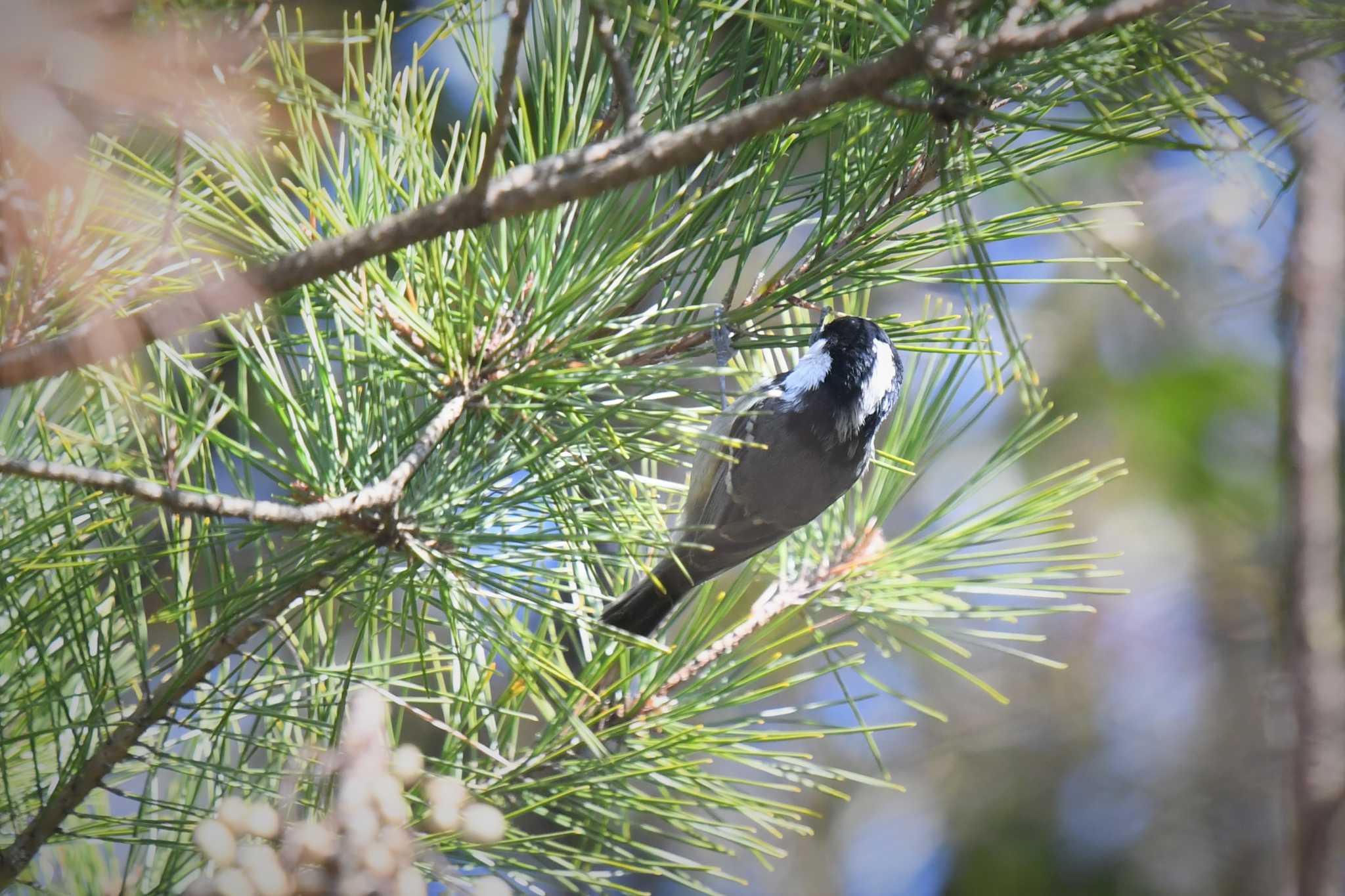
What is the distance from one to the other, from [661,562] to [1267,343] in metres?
3.96

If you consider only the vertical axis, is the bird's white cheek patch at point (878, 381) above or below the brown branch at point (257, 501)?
above

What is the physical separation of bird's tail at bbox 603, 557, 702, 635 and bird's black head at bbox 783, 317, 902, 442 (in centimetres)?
40

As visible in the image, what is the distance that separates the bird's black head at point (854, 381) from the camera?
1.81m

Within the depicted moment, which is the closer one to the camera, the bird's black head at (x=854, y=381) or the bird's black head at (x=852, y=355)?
the bird's black head at (x=852, y=355)

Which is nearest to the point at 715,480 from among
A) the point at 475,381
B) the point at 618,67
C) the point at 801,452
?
the point at 801,452

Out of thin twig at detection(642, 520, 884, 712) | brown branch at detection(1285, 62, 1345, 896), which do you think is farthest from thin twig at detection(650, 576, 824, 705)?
brown branch at detection(1285, 62, 1345, 896)

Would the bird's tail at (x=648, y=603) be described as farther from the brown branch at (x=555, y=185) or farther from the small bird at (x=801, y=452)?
the brown branch at (x=555, y=185)

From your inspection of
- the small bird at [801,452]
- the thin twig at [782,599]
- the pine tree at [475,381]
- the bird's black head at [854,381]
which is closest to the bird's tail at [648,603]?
the small bird at [801,452]

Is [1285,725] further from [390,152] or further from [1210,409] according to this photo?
[1210,409]

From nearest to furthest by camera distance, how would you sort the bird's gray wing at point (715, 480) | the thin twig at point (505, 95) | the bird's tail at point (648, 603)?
1. the thin twig at point (505, 95)
2. the bird's tail at point (648, 603)
3. the bird's gray wing at point (715, 480)

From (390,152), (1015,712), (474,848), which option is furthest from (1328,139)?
(1015,712)

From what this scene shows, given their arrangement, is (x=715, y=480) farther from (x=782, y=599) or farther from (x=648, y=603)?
(x=782, y=599)

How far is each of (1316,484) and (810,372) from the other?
0.88 meters

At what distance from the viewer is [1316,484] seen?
1152 millimetres
